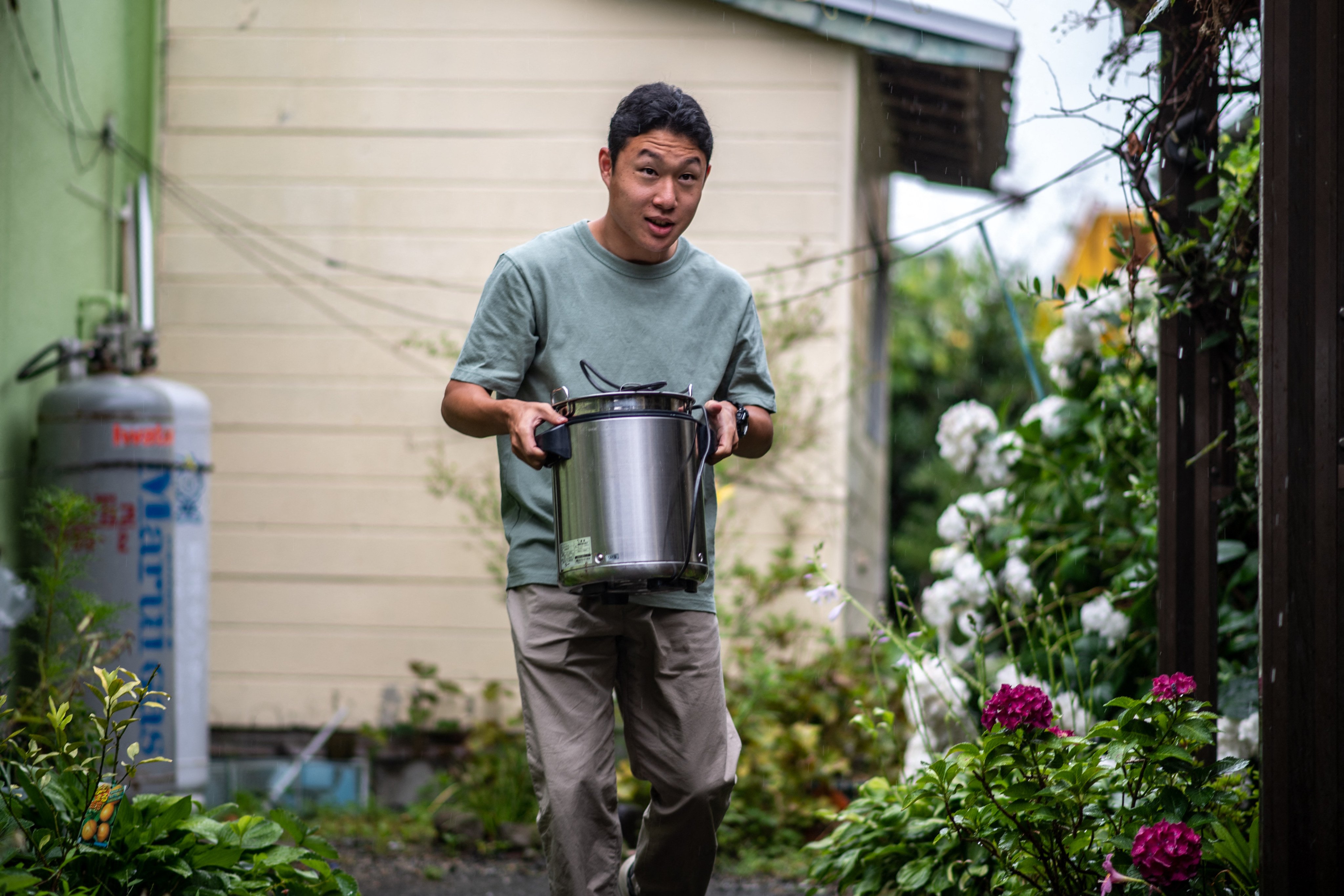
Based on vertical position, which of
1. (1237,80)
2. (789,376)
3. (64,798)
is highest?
(1237,80)

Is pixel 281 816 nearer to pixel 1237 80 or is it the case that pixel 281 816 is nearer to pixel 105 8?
pixel 1237 80

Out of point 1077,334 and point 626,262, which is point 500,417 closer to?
point 626,262

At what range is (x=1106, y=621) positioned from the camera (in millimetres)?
3910

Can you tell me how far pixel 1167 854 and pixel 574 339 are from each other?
1.44 m

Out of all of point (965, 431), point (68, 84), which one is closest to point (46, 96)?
point (68, 84)

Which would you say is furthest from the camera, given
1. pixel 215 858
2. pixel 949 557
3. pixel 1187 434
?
pixel 949 557

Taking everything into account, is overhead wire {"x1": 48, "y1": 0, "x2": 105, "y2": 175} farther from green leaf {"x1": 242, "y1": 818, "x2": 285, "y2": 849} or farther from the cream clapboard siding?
green leaf {"x1": 242, "y1": 818, "x2": 285, "y2": 849}

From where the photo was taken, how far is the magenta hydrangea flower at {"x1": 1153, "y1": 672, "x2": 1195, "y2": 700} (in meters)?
2.39

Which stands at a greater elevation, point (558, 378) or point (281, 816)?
point (558, 378)

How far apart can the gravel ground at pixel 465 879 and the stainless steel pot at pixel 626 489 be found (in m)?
2.33

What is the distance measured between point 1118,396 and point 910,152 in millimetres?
4532

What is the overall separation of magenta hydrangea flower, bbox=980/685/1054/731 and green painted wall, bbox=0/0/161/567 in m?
3.97

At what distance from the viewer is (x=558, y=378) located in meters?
2.66

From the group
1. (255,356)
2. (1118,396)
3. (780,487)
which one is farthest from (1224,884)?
(255,356)
